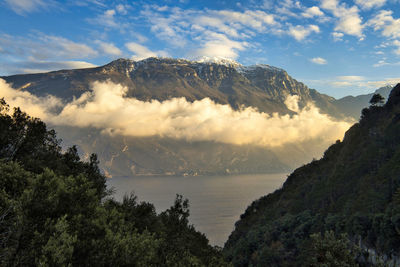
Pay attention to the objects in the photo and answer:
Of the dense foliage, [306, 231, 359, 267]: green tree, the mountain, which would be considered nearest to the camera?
the dense foliage

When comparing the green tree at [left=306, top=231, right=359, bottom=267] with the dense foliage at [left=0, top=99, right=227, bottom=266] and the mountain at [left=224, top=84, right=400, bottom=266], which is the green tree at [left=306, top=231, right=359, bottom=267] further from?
the mountain at [left=224, top=84, right=400, bottom=266]

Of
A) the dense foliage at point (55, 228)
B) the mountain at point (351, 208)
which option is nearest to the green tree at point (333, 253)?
the dense foliage at point (55, 228)

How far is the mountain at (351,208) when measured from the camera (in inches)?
1925

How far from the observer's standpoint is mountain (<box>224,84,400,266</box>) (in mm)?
48906

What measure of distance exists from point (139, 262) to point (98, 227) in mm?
3677

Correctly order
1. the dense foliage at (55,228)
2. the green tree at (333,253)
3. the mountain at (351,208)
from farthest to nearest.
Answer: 1. the mountain at (351,208)
2. the green tree at (333,253)
3. the dense foliage at (55,228)

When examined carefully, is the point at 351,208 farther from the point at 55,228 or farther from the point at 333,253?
the point at 55,228

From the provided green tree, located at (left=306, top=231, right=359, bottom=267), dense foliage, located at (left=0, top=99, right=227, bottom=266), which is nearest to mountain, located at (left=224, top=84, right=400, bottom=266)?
green tree, located at (left=306, top=231, right=359, bottom=267)

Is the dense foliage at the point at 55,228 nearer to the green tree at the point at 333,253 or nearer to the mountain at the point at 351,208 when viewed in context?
the green tree at the point at 333,253

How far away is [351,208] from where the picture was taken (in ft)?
207

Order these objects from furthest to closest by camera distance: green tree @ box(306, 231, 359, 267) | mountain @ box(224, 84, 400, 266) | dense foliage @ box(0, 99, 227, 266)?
mountain @ box(224, 84, 400, 266), green tree @ box(306, 231, 359, 267), dense foliage @ box(0, 99, 227, 266)

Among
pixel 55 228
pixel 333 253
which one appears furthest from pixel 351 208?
pixel 55 228

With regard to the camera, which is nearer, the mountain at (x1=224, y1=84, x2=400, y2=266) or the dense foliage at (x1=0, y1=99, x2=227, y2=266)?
the dense foliage at (x1=0, y1=99, x2=227, y2=266)

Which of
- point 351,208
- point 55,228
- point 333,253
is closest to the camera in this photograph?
point 55,228
